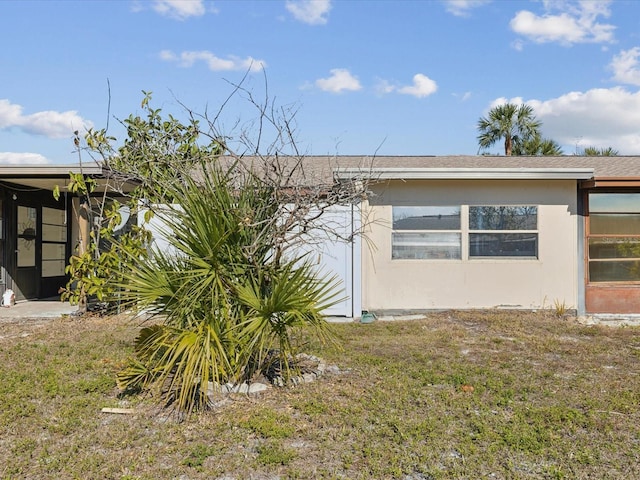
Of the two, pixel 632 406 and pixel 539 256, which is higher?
pixel 539 256

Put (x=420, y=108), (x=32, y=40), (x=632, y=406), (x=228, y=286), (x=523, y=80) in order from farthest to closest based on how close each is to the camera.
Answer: (x=523, y=80)
(x=420, y=108)
(x=32, y=40)
(x=228, y=286)
(x=632, y=406)

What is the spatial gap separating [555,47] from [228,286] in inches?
544

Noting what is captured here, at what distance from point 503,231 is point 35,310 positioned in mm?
9578

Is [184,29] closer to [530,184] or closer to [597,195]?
[530,184]

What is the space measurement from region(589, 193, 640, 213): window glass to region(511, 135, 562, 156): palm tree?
1184 cm

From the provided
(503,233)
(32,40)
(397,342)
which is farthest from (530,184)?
(32,40)

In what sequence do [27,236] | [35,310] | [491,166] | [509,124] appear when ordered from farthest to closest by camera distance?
[509,124] → [27,236] → [491,166] → [35,310]

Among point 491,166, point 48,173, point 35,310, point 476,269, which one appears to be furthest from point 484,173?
point 35,310

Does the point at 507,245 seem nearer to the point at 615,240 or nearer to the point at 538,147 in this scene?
the point at 615,240

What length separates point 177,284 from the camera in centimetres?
467

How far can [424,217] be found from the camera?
9.73 metres

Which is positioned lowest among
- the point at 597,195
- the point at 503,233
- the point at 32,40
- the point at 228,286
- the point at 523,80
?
the point at 228,286

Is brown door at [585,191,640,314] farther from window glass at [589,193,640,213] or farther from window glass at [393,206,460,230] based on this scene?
window glass at [393,206,460,230]

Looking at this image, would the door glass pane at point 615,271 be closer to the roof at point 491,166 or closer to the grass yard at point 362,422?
the roof at point 491,166
